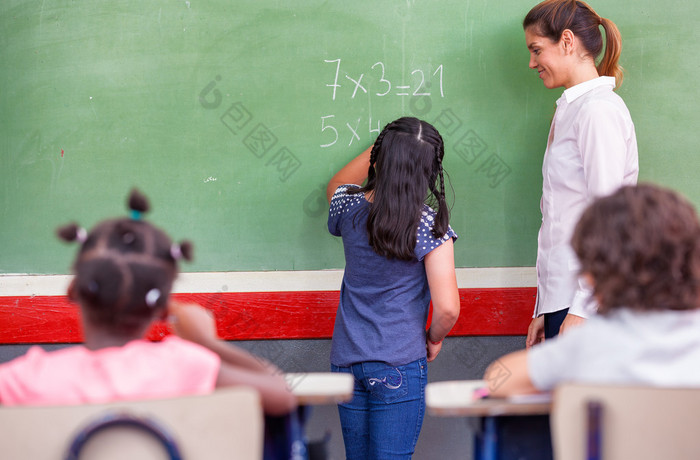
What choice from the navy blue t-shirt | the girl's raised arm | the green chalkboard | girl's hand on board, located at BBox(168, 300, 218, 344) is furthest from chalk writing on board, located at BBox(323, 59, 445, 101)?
girl's hand on board, located at BBox(168, 300, 218, 344)

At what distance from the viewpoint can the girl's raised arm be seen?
7.36 ft

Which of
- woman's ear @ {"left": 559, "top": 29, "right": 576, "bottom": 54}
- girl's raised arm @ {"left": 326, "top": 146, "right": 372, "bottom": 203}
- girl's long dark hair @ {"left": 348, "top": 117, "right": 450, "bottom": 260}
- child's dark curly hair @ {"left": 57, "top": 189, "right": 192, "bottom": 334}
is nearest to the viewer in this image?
child's dark curly hair @ {"left": 57, "top": 189, "right": 192, "bottom": 334}

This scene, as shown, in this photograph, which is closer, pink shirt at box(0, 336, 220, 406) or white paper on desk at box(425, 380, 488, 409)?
pink shirt at box(0, 336, 220, 406)

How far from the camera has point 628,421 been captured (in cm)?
111

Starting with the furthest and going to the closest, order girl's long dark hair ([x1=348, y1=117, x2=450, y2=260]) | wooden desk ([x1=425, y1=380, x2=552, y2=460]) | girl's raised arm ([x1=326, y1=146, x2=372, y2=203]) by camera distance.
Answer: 1. girl's raised arm ([x1=326, y1=146, x2=372, y2=203])
2. girl's long dark hair ([x1=348, y1=117, x2=450, y2=260])
3. wooden desk ([x1=425, y1=380, x2=552, y2=460])

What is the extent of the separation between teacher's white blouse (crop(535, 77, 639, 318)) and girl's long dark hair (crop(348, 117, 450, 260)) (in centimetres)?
42

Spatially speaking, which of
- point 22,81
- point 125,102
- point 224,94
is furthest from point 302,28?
point 22,81

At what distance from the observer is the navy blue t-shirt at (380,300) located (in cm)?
184

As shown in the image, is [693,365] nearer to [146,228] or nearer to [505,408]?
[505,408]

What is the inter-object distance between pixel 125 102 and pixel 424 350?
53.4 inches

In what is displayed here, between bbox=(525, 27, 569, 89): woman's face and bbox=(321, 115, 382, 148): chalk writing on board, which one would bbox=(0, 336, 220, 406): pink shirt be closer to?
bbox=(321, 115, 382, 148): chalk writing on board

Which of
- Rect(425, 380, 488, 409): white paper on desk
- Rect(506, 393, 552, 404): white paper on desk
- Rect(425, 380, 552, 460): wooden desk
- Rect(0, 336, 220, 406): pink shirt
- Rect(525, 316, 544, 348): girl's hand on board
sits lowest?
Rect(525, 316, 544, 348): girl's hand on board

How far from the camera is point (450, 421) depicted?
2.48 metres

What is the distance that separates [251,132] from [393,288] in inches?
33.2
